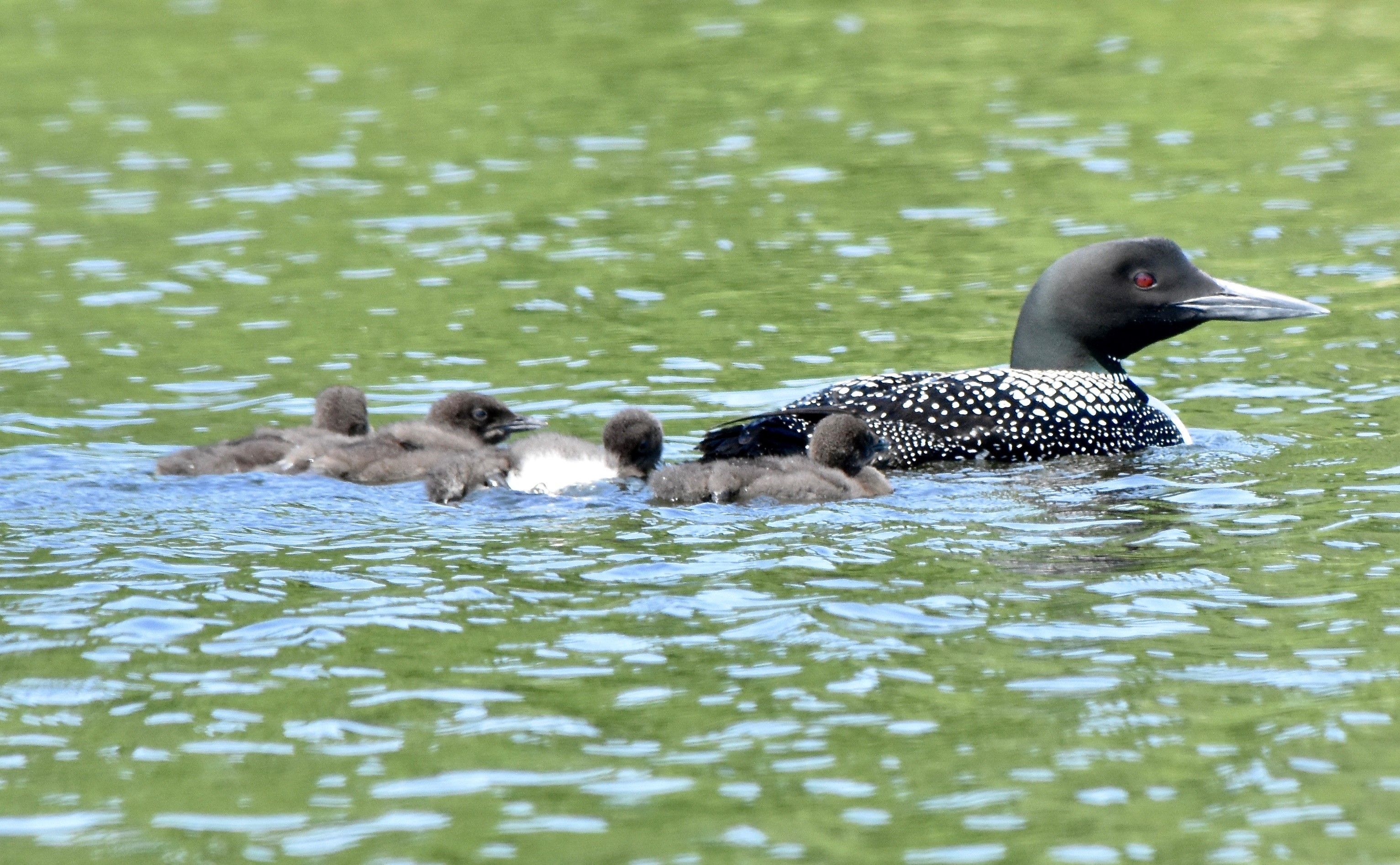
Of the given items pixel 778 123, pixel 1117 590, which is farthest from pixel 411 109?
pixel 1117 590

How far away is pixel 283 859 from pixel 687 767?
3.28 feet

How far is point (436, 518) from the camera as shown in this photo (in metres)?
7.36

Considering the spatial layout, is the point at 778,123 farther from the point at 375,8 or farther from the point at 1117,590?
the point at 1117,590

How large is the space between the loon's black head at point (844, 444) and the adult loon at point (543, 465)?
62cm

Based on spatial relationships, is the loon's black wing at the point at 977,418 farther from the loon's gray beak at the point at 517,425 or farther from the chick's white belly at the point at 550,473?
the loon's gray beak at the point at 517,425

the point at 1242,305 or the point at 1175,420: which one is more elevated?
the point at 1242,305

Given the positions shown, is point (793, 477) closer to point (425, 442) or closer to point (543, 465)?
point (543, 465)

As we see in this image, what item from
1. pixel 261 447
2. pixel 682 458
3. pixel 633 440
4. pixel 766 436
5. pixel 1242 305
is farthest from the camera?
pixel 1242 305

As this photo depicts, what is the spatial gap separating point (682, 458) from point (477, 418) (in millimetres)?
872

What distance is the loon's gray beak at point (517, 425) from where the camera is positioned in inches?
340

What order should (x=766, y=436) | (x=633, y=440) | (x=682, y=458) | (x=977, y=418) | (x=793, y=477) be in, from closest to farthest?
(x=793, y=477) < (x=633, y=440) < (x=766, y=436) < (x=977, y=418) < (x=682, y=458)

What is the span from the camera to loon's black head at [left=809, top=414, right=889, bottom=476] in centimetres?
767

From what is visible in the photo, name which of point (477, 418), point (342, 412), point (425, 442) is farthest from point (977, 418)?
point (342, 412)

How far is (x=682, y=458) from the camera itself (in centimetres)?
873
